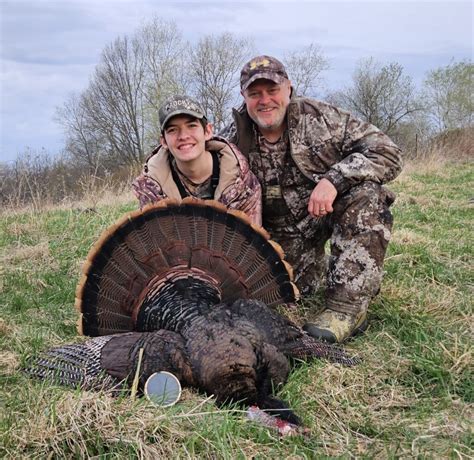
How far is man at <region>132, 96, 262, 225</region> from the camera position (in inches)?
126

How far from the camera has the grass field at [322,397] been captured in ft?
6.03

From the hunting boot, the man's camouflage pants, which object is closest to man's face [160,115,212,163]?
the man's camouflage pants

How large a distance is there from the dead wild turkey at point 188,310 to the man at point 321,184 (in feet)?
1.50

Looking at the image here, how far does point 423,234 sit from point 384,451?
Result: 12.9ft

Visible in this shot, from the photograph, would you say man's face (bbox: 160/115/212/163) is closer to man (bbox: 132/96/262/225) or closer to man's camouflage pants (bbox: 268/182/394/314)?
man (bbox: 132/96/262/225)

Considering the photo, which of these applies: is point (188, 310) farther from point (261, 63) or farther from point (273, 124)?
point (261, 63)

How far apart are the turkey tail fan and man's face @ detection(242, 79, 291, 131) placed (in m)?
0.87

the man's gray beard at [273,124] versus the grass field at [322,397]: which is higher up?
the man's gray beard at [273,124]

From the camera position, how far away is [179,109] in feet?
10.3

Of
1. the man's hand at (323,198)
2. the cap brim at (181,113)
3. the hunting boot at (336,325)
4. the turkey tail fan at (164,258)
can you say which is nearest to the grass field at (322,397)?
the hunting boot at (336,325)

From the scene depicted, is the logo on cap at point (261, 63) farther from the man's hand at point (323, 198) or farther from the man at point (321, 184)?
the man's hand at point (323, 198)

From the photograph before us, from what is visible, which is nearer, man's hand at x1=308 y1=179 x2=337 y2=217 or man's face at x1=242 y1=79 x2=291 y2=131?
man's hand at x1=308 y1=179 x2=337 y2=217

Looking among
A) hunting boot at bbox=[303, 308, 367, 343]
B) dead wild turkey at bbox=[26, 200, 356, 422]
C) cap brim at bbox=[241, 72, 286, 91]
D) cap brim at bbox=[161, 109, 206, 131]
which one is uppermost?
cap brim at bbox=[241, 72, 286, 91]

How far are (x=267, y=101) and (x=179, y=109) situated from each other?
643 mm
